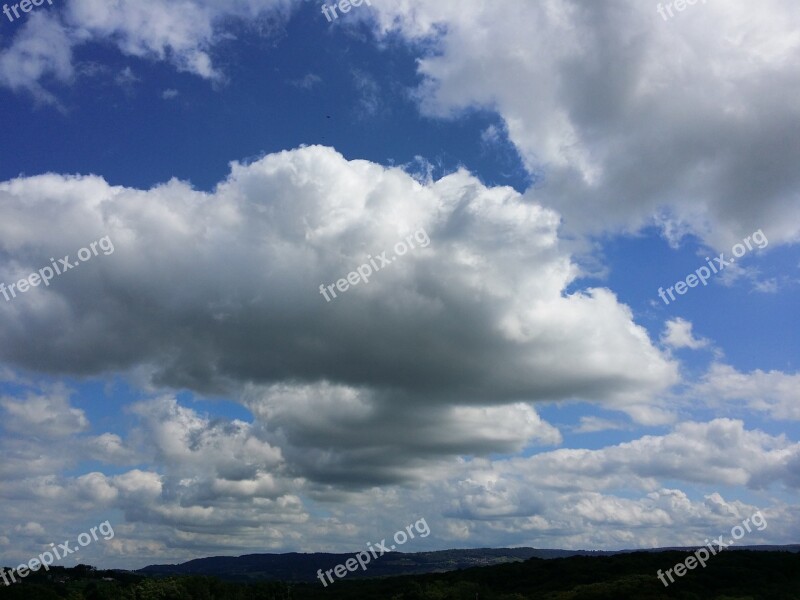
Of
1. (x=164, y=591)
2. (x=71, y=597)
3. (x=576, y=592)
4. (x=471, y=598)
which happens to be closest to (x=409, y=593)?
(x=471, y=598)

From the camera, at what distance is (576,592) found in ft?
536

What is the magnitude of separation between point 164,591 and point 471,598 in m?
89.4

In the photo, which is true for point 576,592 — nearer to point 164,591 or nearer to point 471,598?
point 471,598

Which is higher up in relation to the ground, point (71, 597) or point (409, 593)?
point (71, 597)

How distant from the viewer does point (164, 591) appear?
19950 centimetres

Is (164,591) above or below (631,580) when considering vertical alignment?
above

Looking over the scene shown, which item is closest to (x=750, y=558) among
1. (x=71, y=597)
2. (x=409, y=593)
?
(x=409, y=593)

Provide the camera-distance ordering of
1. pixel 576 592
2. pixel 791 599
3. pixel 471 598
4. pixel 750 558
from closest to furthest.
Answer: pixel 791 599 < pixel 576 592 < pixel 471 598 < pixel 750 558

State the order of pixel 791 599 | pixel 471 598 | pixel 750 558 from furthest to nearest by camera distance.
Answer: pixel 750 558 < pixel 471 598 < pixel 791 599

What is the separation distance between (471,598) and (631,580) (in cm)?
4210

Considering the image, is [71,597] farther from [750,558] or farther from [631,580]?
[750,558]

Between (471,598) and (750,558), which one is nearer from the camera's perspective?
(471,598)

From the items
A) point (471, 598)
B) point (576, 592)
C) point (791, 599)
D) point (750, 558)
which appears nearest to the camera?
point (791, 599)

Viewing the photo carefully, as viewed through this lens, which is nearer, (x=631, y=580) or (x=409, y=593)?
(x=631, y=580)
